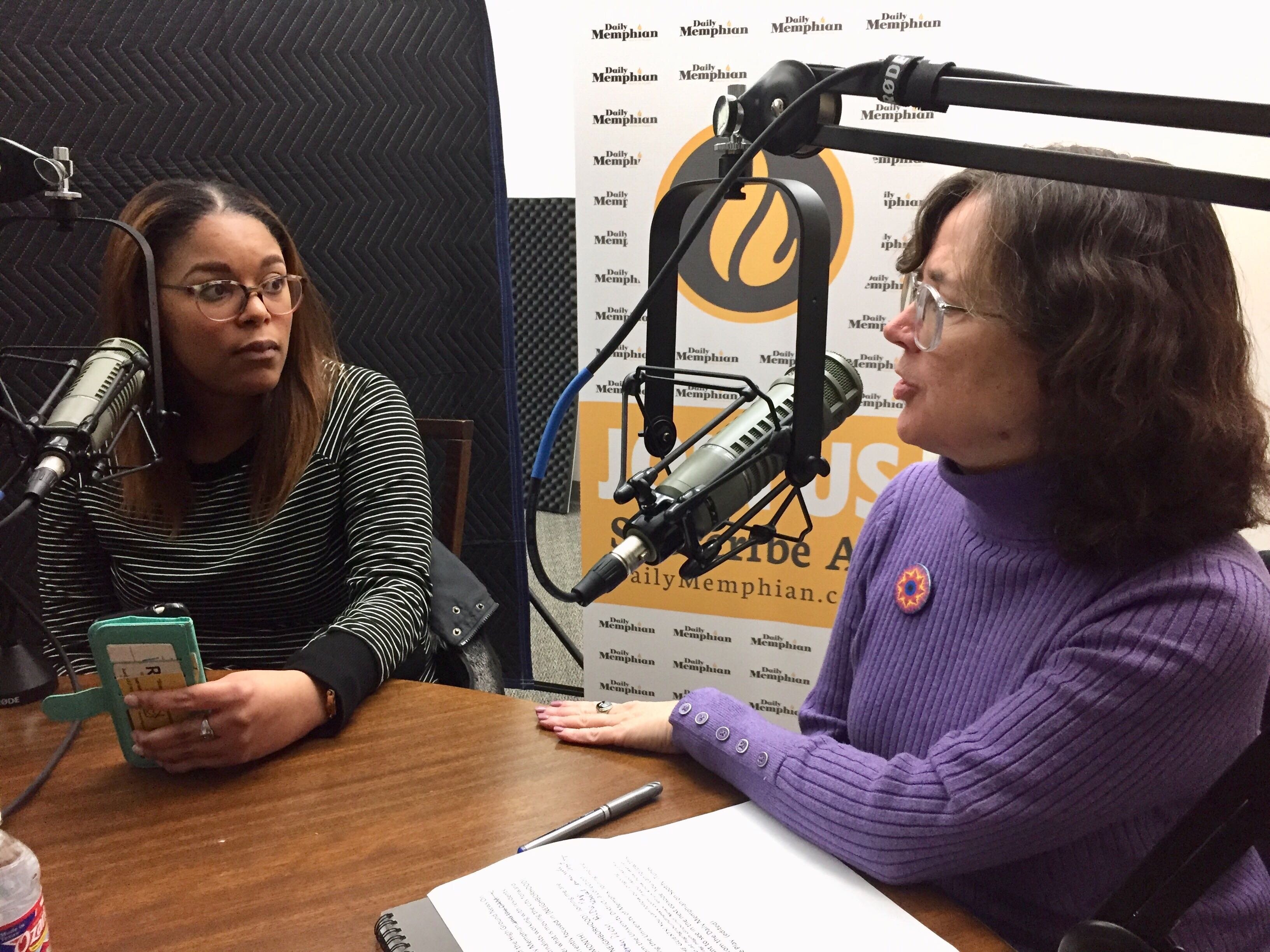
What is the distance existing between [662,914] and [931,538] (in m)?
0.55

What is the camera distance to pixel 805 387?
31.3 inches

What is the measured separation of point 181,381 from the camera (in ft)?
5.78

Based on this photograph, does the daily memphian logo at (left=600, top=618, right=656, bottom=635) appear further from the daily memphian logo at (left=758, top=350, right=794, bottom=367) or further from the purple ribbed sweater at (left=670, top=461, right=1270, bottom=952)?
the purple ribbed sweater at (left=670, top=461, right=1270, bottom=952)

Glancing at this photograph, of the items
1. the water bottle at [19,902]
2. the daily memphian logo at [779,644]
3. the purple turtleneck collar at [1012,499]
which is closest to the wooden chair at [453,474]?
the daily memphian logo at [779,644]

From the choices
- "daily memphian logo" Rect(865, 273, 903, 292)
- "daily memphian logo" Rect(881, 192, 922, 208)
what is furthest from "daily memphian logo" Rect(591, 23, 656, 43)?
"daily memphian logo" Rect(865, 273, 903, 292)

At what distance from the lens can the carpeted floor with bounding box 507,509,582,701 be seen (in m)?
3.44

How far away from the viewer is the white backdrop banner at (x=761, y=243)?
2037 mm

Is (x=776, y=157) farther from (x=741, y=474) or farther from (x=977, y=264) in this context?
(x=741, y=474)

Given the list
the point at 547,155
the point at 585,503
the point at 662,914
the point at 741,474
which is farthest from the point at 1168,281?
the point at 547,155

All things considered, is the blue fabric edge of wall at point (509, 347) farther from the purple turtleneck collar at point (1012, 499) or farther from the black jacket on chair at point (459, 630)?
the purple turtleneck collar at point (1012, 499)

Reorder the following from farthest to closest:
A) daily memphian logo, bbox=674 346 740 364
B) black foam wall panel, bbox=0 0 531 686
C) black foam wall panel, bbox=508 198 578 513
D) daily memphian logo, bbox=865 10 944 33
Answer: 1. black foam wall panel, bbox=508 198 578 513
2. daily memphian logo, bbox=674 346 740 364
3. black foam wall panel, bbox=0 0 531 686
4. daily memphian logo, bbox=865 10 944 33

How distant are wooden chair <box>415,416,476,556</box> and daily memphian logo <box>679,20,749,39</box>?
110 cm

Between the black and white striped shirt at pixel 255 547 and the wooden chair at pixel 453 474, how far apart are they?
256mm

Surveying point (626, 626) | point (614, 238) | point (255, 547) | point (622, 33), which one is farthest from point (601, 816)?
point (622, 33)
